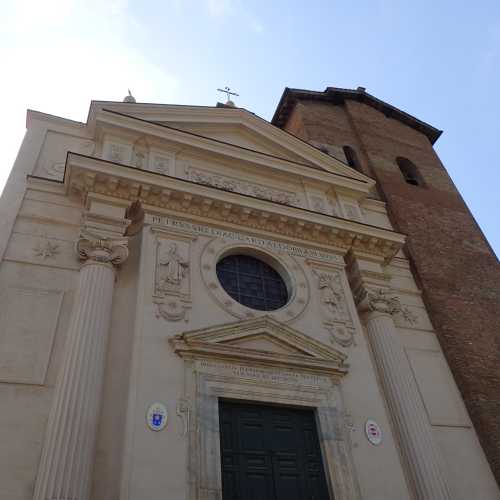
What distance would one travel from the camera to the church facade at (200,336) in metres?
7.87

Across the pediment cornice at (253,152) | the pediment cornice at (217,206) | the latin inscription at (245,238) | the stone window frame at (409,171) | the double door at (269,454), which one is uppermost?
the stone window frame at (409,171)

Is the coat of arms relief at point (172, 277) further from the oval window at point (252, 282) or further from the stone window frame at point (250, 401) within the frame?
the stone window frame at point (250, 401)

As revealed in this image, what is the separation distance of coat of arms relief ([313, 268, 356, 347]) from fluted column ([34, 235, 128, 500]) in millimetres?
4491

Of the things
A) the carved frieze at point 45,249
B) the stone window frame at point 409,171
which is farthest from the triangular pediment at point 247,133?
the carved frieze at point 45,249

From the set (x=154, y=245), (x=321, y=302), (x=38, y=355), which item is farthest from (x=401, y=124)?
(x=38, y=355)

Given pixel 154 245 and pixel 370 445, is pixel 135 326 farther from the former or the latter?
pixel 370 445

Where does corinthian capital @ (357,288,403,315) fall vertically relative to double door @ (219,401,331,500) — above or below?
above

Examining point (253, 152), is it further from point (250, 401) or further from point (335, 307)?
point (250, 401)

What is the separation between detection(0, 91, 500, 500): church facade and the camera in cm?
787

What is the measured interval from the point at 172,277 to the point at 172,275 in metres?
0.05

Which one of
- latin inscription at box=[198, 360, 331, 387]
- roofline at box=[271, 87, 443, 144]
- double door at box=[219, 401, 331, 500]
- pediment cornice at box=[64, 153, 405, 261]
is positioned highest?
roofline at box=[271, 87, 443, 144]

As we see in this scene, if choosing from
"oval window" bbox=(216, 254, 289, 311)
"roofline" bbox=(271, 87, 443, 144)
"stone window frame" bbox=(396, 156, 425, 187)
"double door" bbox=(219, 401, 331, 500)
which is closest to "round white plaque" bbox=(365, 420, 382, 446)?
"double door" bbox=(219, 401, 331, 500)

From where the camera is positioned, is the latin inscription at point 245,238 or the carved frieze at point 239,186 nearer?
the latin inscription at point 245,238

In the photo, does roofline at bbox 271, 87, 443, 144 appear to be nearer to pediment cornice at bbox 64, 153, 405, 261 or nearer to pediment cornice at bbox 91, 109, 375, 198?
pediment cornice at bbox 91, 109, 375, 198
